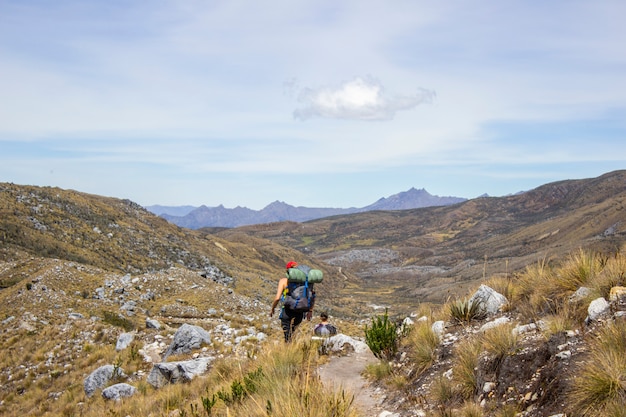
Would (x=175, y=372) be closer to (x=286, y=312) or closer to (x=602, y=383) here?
(x=286, y=312)

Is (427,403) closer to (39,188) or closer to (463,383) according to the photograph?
(463,383)

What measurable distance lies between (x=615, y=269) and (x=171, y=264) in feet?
134

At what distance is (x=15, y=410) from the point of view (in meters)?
10.9

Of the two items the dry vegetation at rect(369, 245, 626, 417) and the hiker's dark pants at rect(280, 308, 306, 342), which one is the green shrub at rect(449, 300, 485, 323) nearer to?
the dry vegetation at rect(369, 245, 626, 417)

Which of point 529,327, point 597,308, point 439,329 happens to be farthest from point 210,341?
point 597,308

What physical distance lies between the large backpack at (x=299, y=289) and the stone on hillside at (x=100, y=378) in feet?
19.6

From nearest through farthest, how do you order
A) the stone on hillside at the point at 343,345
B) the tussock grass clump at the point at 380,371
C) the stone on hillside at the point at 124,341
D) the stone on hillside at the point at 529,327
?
the stone on hillside at the point at 529,327, the tussock grass clump at the point at 380,371, the stone on hillside at the point at 343,345, the stone on hillside at the point at 124,341

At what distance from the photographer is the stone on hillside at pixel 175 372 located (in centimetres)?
956

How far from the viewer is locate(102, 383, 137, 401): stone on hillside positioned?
31.3 feet

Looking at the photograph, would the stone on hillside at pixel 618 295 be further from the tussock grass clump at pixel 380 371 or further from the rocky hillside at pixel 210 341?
the tussock grass clump at pixel 380 371

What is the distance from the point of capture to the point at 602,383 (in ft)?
12.4

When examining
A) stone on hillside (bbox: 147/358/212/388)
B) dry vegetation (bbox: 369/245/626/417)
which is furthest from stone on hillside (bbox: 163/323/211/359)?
dry vegetation (bbox: 369/245/626/417)

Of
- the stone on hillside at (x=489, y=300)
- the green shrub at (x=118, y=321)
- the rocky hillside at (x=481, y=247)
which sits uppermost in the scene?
the stone on hillside at (x=489, y=300)

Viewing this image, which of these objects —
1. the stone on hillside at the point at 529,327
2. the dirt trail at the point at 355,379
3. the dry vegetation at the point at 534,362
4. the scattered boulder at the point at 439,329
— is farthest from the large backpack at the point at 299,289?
the stone on hillside at the point at 529,327
